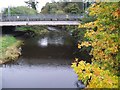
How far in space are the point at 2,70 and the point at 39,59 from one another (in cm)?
693

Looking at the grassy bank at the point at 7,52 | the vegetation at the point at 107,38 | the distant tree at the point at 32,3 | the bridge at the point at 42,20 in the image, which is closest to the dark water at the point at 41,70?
the grassy bank at the point at 7,52

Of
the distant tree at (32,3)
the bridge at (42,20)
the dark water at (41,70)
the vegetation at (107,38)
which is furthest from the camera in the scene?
the distant tree at (32,3)

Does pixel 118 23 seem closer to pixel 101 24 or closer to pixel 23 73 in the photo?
pixel 101 24

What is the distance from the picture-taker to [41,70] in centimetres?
2909

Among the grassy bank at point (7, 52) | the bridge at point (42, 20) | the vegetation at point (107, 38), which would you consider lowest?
the grassy bank at point (7, 52)

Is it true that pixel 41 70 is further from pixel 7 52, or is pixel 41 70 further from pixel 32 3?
pixel 32 3

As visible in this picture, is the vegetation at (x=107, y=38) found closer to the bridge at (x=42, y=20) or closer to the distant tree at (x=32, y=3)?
the bridge at (x=42, y=20)

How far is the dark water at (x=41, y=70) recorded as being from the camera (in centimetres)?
2441

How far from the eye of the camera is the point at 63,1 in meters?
63.4

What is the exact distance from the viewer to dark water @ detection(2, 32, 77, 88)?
961 inches

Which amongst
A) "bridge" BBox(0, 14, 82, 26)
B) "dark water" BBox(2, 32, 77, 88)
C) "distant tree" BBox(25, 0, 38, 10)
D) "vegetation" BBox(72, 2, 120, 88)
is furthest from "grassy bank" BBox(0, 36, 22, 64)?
"distant tree" BBox(25, 0, 38, 10)

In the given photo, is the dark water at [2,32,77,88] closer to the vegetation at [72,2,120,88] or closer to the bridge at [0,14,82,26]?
the bridge at [0,14,82,26]

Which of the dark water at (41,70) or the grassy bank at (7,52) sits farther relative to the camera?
the grassy bank at (7,52)

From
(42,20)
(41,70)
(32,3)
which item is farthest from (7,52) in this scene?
(32,3)
